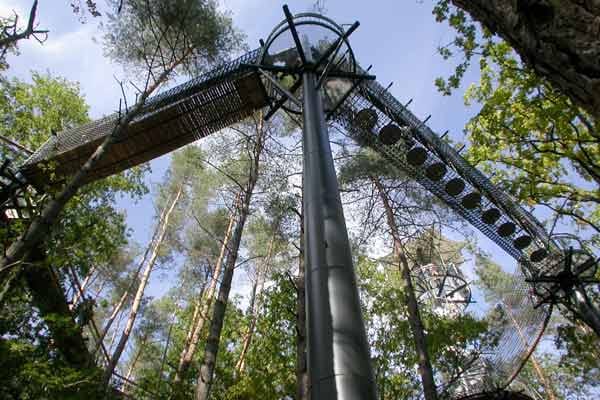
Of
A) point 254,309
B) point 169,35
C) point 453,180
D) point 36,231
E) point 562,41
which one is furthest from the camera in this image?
point 254,309

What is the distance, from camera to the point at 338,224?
2.06m

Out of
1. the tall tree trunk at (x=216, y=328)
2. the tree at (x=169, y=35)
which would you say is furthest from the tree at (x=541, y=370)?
the tree at (x=169, y=35)

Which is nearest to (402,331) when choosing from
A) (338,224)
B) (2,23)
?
(338,224)

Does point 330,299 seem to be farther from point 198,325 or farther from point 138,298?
point 138,298

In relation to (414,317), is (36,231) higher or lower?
lower

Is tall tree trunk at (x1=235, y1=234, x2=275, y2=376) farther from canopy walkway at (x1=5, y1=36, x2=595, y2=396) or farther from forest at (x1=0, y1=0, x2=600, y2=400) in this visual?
canopy walkway at (x1=5, y1=36, x2=595, y2=396)

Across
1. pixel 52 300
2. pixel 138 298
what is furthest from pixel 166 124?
pixel 138 298

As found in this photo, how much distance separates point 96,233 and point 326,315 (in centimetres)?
595

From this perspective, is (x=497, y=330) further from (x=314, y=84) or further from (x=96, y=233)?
(x=96, y=233)

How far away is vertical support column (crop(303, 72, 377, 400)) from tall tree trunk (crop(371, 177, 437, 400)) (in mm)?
5289

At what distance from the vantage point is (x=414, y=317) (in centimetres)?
689

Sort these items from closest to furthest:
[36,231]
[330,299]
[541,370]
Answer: [330,299] → [36,231] → [541,370]

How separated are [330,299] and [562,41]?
4.48 feet

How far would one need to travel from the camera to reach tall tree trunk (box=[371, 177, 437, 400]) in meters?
6.00
